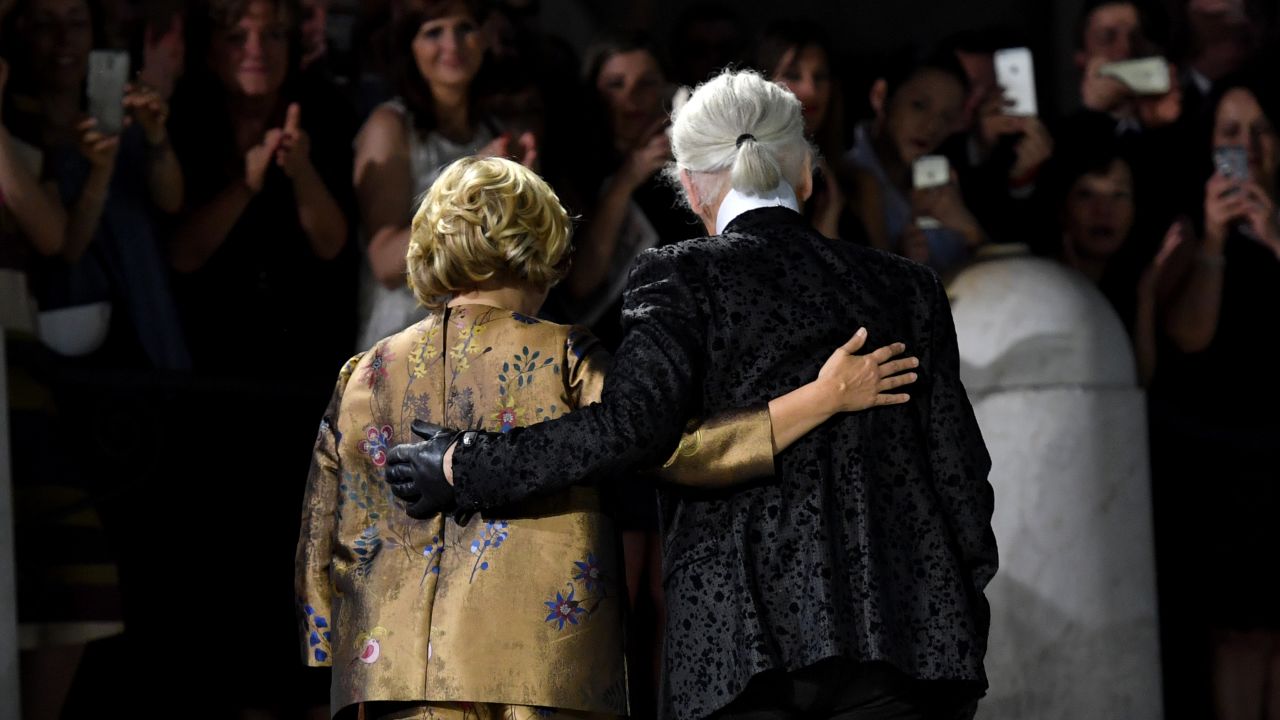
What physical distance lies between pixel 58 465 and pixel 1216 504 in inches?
124

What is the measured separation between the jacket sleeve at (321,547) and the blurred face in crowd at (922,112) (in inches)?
117

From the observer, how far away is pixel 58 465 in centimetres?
401

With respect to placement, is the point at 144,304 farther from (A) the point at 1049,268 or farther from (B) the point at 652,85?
(A) the point at 1049,268

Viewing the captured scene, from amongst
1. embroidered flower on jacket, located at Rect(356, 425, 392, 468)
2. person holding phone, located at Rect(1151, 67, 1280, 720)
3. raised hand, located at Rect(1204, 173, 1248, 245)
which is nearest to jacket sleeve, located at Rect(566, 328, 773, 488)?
embroidered flower on jacket, located at Rect(356, 425, 392, 468)

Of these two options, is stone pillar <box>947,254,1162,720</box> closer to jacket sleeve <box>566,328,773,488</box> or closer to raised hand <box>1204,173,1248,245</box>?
raised hand <box>1204,173,1248,245</box>

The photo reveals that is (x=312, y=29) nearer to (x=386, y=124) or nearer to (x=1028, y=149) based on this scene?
(x=386, y=124)

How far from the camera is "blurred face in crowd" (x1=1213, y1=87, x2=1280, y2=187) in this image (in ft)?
18.1

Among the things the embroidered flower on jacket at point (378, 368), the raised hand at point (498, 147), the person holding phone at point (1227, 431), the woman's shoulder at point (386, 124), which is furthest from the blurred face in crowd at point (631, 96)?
the embroidered flower on jacket at point (378, 368)

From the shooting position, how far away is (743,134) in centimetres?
252

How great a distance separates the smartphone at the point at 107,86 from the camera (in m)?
4.34

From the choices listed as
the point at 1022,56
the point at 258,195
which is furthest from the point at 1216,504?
the point at 258,195

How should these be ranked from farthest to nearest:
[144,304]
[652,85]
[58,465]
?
[652,85]
[144,304]
[58,465]

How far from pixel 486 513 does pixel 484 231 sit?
0.40m

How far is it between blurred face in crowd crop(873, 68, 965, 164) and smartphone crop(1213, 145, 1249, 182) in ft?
2.63
